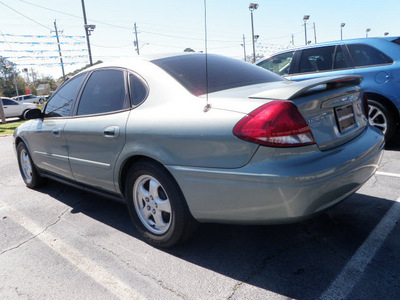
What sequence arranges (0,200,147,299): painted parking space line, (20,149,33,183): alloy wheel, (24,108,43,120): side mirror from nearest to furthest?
1. (0,200,147,299): painted parking space line
2. (24,108,43,120): side mirror
3. (20,149,33,183): alloy wheel

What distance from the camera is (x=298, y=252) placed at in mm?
2479

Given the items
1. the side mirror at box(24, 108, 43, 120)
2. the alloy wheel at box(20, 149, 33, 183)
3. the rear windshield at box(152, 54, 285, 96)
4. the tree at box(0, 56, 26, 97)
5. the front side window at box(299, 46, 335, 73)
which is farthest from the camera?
the tree at box(0, 56, 26, 97)

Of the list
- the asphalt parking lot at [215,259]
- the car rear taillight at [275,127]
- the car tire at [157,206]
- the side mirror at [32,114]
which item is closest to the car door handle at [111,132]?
the car tire at [157,206]

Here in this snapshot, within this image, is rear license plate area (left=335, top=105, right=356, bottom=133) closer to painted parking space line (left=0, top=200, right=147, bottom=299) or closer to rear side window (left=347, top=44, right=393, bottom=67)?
painted parking space line (left=0, top=200, right=147, bottom=299)

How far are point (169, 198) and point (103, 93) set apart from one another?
1.34 m

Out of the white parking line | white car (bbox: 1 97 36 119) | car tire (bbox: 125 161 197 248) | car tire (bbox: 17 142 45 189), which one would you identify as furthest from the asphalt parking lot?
white car (bbox: 1 97 36 119)

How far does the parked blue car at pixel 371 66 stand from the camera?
5055 mm

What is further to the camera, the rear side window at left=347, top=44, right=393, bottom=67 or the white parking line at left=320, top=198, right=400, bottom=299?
the rear side window at left=347, top=44, right=393, bottom=67

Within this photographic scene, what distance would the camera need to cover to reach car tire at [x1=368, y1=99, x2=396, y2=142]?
517 centimetres

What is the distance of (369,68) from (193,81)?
3.81 metres

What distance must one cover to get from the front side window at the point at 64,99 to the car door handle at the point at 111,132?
3.01 ft

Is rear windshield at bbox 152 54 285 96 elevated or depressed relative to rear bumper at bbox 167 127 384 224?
elevated

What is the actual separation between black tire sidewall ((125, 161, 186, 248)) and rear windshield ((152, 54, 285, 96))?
0.65 meters

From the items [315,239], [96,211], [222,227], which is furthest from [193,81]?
[96,211]
